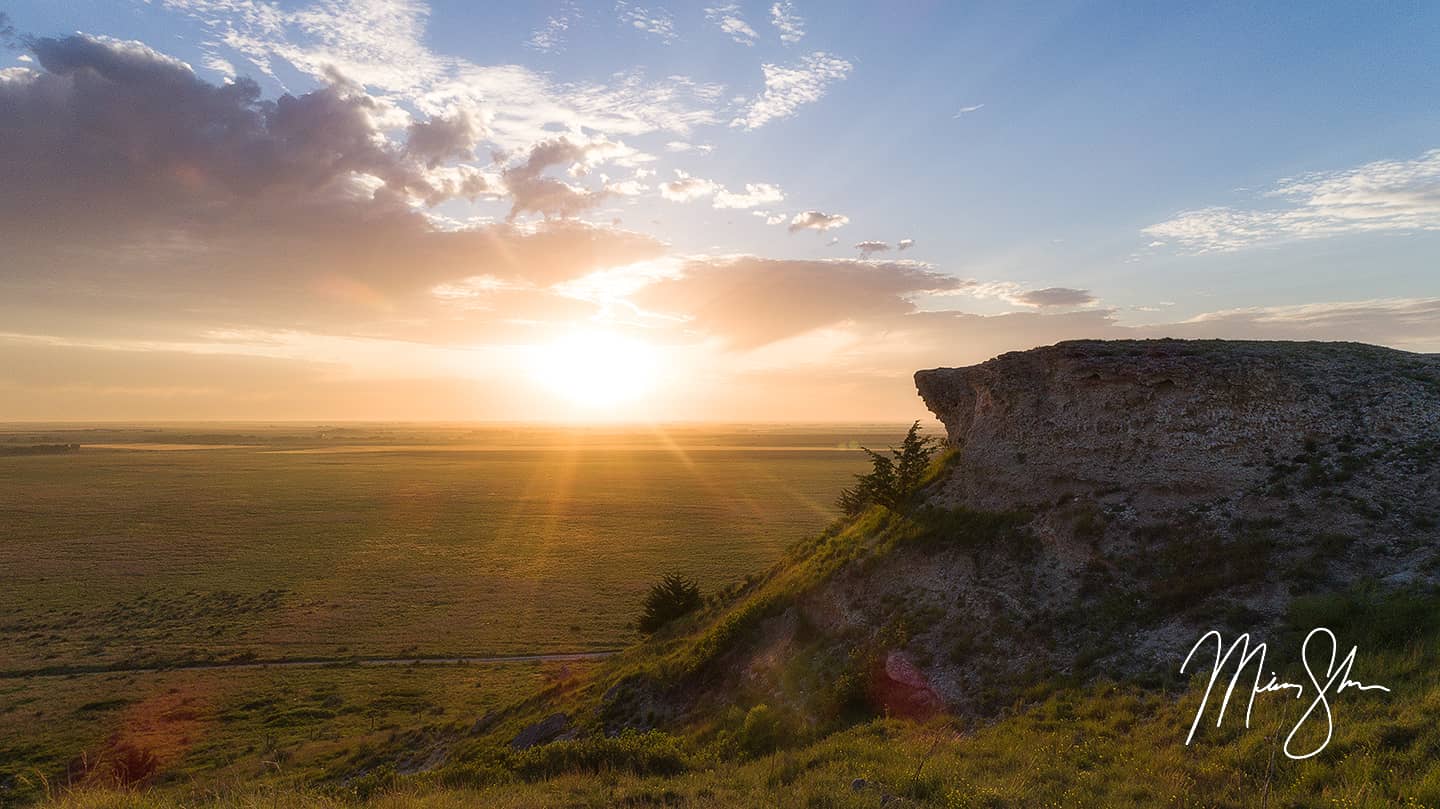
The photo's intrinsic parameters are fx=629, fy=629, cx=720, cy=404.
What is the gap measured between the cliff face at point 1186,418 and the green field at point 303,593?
21.5 m

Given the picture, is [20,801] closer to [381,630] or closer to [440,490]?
[381,630]

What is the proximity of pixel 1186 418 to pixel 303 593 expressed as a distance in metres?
53.7

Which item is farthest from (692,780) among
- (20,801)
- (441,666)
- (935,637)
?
(441,666)

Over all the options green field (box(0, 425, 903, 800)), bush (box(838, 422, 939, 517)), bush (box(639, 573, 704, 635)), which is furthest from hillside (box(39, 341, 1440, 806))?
green field (box(0, 425, 903, 800))

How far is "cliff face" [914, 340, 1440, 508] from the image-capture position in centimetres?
1730

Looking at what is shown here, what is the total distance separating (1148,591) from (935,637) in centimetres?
516

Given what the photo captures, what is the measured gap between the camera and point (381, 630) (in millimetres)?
38188

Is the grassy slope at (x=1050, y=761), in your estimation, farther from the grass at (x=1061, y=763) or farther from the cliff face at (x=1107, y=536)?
the cliff face at (x=1107, y=536)

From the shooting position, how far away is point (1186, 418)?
18.9 meters

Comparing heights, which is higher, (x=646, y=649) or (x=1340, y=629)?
(x=1340, y=629)

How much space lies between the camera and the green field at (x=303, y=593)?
26.4 m

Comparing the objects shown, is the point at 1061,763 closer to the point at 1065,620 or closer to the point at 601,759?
the point at 1065,620
